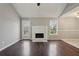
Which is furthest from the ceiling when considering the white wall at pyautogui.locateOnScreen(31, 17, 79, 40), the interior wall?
the interior wall

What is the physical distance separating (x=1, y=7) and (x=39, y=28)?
4809 millimetres

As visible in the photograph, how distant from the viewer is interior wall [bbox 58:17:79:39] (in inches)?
395

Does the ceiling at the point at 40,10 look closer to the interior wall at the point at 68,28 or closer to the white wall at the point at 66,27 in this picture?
the white wall at the point at 66,27

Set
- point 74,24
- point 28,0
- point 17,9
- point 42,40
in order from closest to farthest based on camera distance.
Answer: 1. point 28,0
2. point 17,9
3. point 42,40
4. point 74,24

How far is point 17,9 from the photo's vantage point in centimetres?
838

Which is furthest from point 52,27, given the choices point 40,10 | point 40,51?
point 40,51

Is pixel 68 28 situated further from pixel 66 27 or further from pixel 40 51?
pixel 40 51

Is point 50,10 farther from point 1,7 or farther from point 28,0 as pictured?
point 28,0

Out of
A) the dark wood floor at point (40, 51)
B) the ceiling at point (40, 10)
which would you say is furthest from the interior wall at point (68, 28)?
the dark wood floor at point (40, 51)

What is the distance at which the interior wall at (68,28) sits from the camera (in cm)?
1004

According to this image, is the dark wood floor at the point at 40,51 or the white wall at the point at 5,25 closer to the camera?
the dark wood floor at the point at 40,51

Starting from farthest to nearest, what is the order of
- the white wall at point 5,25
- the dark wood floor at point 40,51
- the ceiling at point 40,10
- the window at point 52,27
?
the window at point 52,27
the ceiling at point 40,10
the white wall at point 5,25
the dark wood floor at point 40,51

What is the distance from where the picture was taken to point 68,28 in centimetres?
1005

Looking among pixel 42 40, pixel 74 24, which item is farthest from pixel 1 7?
pixel 74 24
